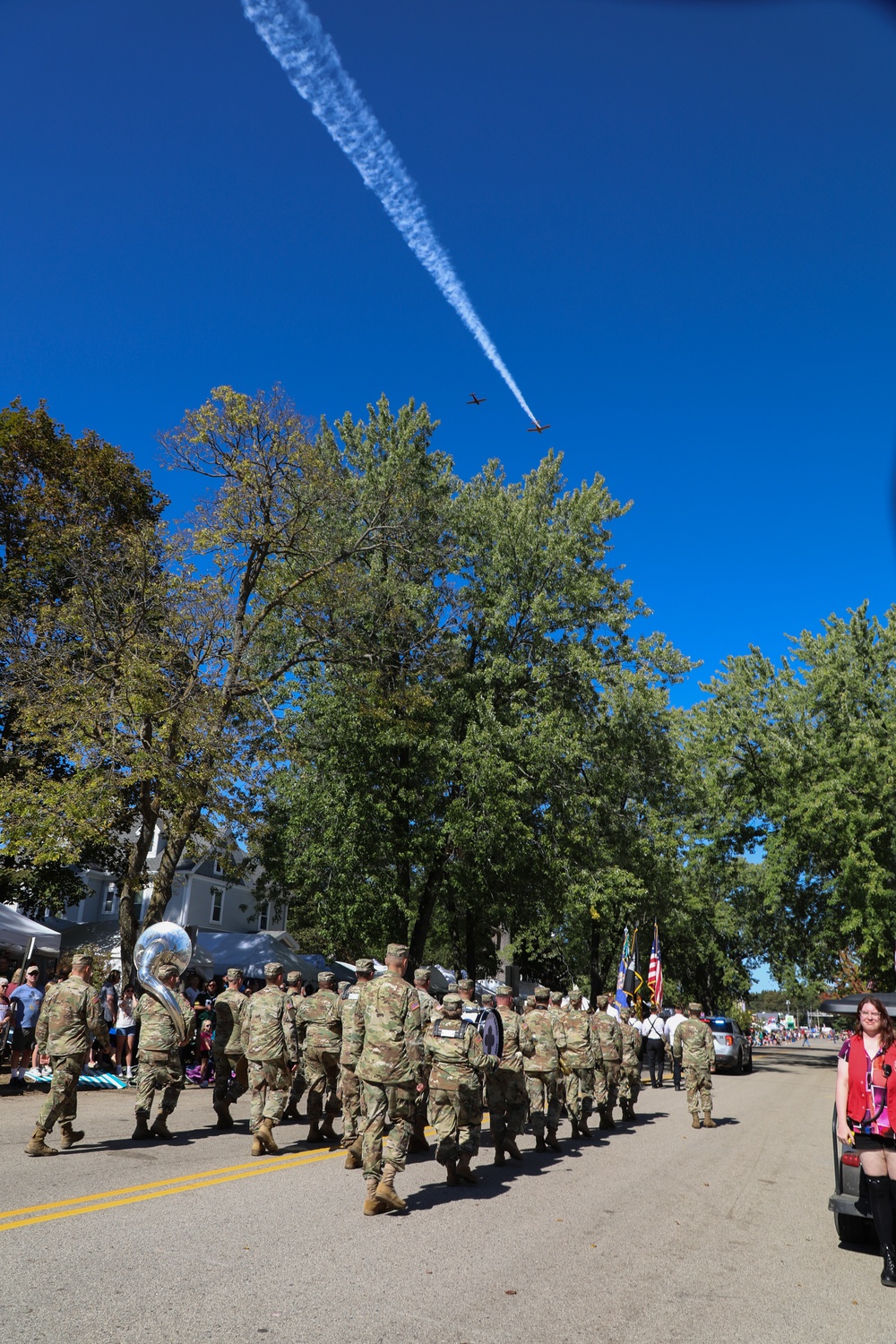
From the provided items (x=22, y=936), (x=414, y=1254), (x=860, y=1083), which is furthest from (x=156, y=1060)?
(x=22, y=936)

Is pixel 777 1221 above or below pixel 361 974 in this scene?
below

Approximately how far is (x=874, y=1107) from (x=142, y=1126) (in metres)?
7.32

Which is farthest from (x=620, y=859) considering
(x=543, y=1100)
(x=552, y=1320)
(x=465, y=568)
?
(x=552, y=1320)

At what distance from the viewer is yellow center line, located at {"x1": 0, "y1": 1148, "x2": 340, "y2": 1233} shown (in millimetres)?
6172

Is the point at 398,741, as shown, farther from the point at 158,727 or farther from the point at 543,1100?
the point at 543,1100

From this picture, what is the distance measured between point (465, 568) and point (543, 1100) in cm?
1766

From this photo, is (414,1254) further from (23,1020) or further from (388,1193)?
(23,1020)

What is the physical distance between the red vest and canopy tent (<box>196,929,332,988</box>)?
2304 cm

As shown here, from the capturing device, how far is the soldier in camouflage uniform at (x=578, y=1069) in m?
12.0

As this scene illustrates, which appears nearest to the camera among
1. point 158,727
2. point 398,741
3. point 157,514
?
point 158,727

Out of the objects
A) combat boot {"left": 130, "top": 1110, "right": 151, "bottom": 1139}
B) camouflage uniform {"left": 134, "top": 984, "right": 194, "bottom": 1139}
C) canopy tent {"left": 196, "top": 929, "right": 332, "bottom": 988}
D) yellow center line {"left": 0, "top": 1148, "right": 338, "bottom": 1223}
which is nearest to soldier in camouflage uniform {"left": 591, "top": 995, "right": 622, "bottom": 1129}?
yellow center line {"left": 0, "top": 1148, "right": 338, "bottom": 1223}

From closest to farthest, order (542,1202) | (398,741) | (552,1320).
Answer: (552,1320) → (542,1202) → (398,741)

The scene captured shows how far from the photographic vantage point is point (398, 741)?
22.8m

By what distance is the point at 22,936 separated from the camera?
2044 centimetres
